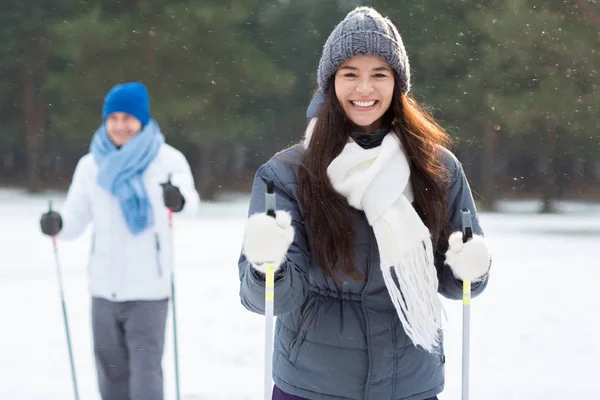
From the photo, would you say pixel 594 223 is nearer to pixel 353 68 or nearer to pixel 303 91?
pixel 303 91

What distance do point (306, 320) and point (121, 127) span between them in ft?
7.75

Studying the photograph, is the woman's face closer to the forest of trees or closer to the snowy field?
the snowy field

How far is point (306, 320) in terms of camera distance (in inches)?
80.3

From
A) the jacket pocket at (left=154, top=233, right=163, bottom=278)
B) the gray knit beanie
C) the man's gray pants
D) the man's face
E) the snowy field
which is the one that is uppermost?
the gray knit beanie

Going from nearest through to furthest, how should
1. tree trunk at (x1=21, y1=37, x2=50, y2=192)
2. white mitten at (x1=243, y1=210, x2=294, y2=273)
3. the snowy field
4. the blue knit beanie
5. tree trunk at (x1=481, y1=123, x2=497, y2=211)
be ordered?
white mitten at (x1=243, y1=210, x2=294, y2=273), the blue knit beanie, the snowy field, tree trunk at (x1=481, y1=123, x2=497, y2=211), tree trunk at (x1=21, y1=37, x2=50, y2=192)

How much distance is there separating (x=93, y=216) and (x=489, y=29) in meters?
17.7

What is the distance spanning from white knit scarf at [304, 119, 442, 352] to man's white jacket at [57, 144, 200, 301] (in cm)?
191

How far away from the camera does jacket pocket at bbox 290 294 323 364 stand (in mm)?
2031

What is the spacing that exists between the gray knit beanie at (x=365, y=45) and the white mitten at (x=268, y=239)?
459mm

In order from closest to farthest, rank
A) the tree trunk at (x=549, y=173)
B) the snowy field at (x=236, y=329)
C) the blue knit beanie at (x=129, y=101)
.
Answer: the blue knit beanie at (x=129, y=101), the snowy field at (x=236, y=329), the tree trunk at (x=549, y=173)

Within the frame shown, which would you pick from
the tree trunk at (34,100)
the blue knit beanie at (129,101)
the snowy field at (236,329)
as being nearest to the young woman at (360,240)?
the blue knit beanie at (129,101)

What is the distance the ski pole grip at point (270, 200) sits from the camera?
1925 mm

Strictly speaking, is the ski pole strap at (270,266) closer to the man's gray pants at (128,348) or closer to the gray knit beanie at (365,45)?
the gray knit beanie at (365,45)

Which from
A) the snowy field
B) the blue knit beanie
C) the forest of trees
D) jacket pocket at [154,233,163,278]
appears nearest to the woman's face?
jacket pocket at [154,233,163,278]
